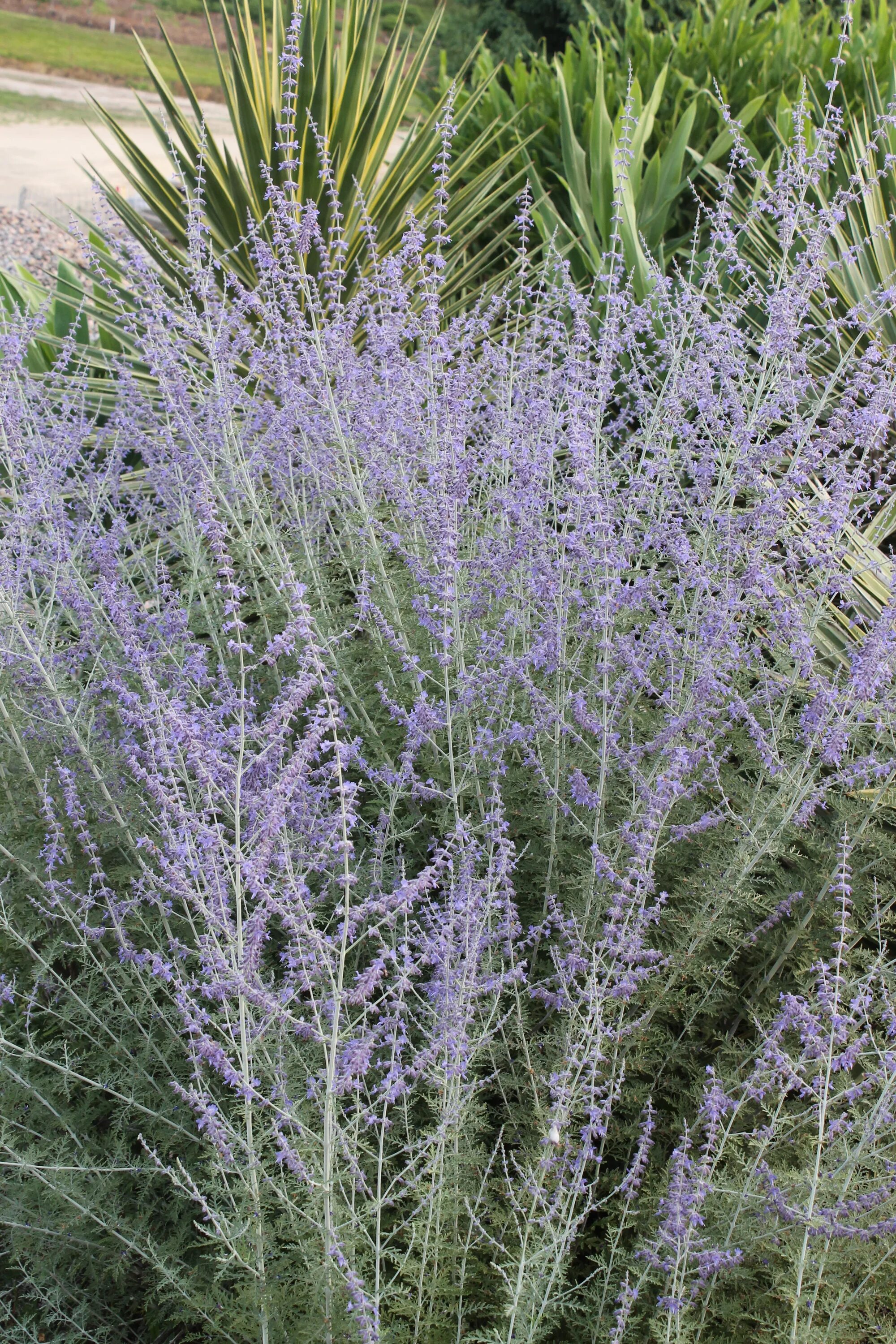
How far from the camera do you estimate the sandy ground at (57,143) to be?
14031mm

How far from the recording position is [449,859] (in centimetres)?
235

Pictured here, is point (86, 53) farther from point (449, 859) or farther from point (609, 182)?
point (449, 859)

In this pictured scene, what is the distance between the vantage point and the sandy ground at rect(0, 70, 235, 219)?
14.0 metres

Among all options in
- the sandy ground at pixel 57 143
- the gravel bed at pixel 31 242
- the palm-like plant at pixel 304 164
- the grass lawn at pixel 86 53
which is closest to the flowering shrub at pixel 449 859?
the palm-like plant at pixel 304 164

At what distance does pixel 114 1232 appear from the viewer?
2.47 m

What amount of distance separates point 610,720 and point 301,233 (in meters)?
1.92

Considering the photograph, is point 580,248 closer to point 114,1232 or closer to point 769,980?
point 769,980

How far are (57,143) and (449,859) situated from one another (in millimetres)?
18076

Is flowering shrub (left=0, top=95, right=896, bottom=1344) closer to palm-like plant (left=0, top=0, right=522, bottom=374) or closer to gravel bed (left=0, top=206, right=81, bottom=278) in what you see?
palm-like plant (left=0, top=0, right=522, bottom=374)

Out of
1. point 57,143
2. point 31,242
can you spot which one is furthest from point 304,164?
point 57,143

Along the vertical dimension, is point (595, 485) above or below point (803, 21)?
below

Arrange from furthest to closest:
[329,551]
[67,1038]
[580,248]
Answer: [580,248], [329,551], [67,1038]

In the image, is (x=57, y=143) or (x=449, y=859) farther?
(x=57, y=143)

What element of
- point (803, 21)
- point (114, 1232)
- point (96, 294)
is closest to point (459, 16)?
point (803, 21)
